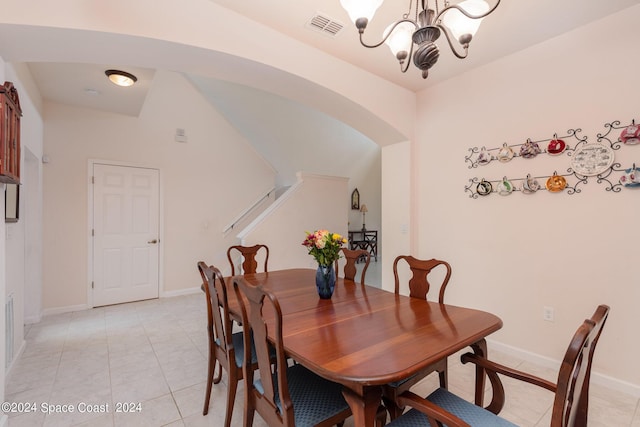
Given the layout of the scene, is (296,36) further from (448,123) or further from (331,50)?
(448,123)

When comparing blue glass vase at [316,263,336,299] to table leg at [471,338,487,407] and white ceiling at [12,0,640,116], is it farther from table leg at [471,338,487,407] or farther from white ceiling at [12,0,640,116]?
white ceiling at [12,0,640,116]

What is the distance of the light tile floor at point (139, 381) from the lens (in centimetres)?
182

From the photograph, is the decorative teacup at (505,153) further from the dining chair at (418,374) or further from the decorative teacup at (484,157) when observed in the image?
the dining chair at (418,374)

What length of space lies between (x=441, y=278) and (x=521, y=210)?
1.03 meters

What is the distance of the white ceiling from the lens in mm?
2039

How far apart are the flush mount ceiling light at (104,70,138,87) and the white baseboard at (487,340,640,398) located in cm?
439

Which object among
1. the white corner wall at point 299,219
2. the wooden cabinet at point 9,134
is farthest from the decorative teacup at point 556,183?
the wooden cabinet at point 9,134

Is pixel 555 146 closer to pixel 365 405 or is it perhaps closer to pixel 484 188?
pixel 484 188

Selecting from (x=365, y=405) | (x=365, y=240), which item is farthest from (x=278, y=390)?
(x=365, y=240)

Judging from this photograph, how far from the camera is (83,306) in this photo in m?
3.91

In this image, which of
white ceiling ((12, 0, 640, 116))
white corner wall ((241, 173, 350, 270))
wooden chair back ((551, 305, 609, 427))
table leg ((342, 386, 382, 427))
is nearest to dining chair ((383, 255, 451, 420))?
table leg ((342, 386, 382, 427))

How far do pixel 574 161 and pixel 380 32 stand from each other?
185 centimetres

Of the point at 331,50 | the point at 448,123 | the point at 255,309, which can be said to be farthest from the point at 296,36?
the point at 255,309

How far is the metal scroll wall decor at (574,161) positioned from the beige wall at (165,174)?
385 cm
